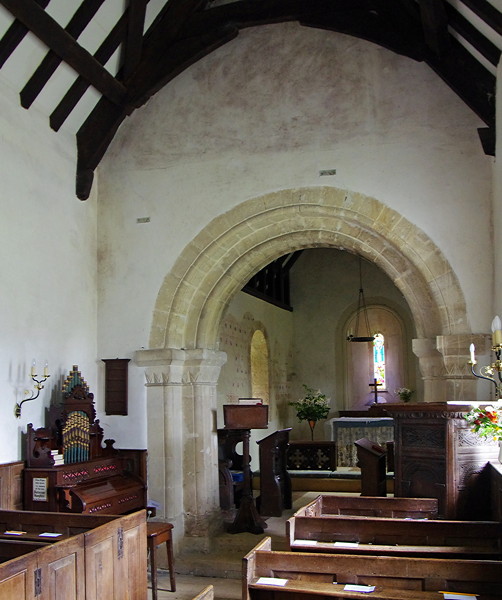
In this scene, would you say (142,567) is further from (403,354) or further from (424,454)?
(403,354)

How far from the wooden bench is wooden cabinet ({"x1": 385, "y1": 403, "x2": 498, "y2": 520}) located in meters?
1.60

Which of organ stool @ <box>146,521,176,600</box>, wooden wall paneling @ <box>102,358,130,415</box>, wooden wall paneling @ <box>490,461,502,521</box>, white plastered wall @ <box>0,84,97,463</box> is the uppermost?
white plastered wall @ <box>0,84,97,463</box>

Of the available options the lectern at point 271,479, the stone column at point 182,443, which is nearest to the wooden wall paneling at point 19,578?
the stone column at point 182,443

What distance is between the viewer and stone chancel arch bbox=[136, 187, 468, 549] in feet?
21.8

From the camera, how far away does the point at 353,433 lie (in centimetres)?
1102

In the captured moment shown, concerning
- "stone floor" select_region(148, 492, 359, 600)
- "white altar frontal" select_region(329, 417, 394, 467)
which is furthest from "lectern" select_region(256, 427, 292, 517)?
"white altar frontal" select_region(329, 417, 394, 467)

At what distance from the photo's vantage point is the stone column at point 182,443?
698 cm

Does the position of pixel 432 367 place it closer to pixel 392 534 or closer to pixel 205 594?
pixel 392 534

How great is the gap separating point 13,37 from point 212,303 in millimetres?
3323

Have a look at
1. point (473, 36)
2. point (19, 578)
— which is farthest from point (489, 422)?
point (473, 36)

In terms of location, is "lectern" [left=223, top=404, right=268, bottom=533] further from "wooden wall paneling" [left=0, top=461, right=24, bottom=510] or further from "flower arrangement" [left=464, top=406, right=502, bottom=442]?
"flower arrangement" [left=464, top=406, right=502, bottom=442]

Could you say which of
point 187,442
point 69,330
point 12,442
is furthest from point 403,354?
point 12,442

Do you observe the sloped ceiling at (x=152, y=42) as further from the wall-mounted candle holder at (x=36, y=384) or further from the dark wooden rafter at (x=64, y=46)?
the wall-mounted candle holder at (x=36, y=384)

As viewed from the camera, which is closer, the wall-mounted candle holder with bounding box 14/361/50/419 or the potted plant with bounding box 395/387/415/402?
the wall-mounted candle holder with bounding box 14/361/50/419
